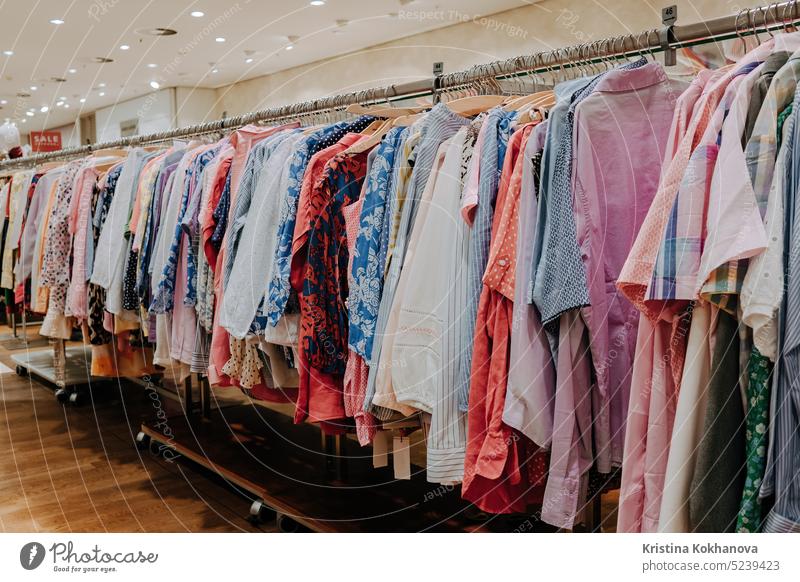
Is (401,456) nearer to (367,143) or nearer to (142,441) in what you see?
(367,143)

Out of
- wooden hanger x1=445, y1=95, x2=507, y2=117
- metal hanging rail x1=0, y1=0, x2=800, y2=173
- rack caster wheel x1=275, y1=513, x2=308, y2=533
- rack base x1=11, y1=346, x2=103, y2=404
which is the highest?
metal hanging rail x1=0, y1=0, x2=800, y2=173

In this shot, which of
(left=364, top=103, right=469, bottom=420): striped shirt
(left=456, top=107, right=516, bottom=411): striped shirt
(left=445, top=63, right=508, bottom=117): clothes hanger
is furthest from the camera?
(left=445, top=63, right=508, bottom=117): clothes hanger

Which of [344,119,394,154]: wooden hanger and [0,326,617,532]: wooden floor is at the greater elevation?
[344,119,394,154]: wooden hanger

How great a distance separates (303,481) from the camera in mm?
2787

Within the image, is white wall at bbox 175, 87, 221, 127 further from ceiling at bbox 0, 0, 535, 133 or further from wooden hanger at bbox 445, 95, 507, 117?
wooden hanger at bbox 445, 95, 507, 117

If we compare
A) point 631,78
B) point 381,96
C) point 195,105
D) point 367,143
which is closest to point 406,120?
point 367,143

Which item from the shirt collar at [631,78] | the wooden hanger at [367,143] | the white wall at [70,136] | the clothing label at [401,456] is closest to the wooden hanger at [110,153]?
the wooden hanger at [367,143]

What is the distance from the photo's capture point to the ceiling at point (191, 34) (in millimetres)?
6492

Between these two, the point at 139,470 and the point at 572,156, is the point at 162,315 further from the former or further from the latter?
the point at 572,156

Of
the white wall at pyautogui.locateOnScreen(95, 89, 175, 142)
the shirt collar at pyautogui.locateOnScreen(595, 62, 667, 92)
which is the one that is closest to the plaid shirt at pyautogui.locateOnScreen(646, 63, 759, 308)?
the shirt collar at pyautogui.locateOnScreen(595, 62, 667, 92)

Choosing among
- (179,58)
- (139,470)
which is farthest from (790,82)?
(179,58)

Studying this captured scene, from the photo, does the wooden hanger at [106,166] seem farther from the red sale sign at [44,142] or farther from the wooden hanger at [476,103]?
the red sale sign at [44,142]

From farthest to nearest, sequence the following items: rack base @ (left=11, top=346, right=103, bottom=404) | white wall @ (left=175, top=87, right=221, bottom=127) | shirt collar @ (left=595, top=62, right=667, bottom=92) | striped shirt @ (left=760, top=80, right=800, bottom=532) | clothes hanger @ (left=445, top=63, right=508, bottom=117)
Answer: white wall @ (left=175, top=87, right=221, bottom=127)
rack base @ (left=11, top=346, right=103, bottom=404)
clothes hanger @ (left=445, top=63, right=508, bottom=117)
shirt collar @ (left=595, top=62, right=667, bottom=92)
striped shirt @ (left=760, top=80, right=800, bottom=532)

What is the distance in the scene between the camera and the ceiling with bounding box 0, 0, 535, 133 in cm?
649
